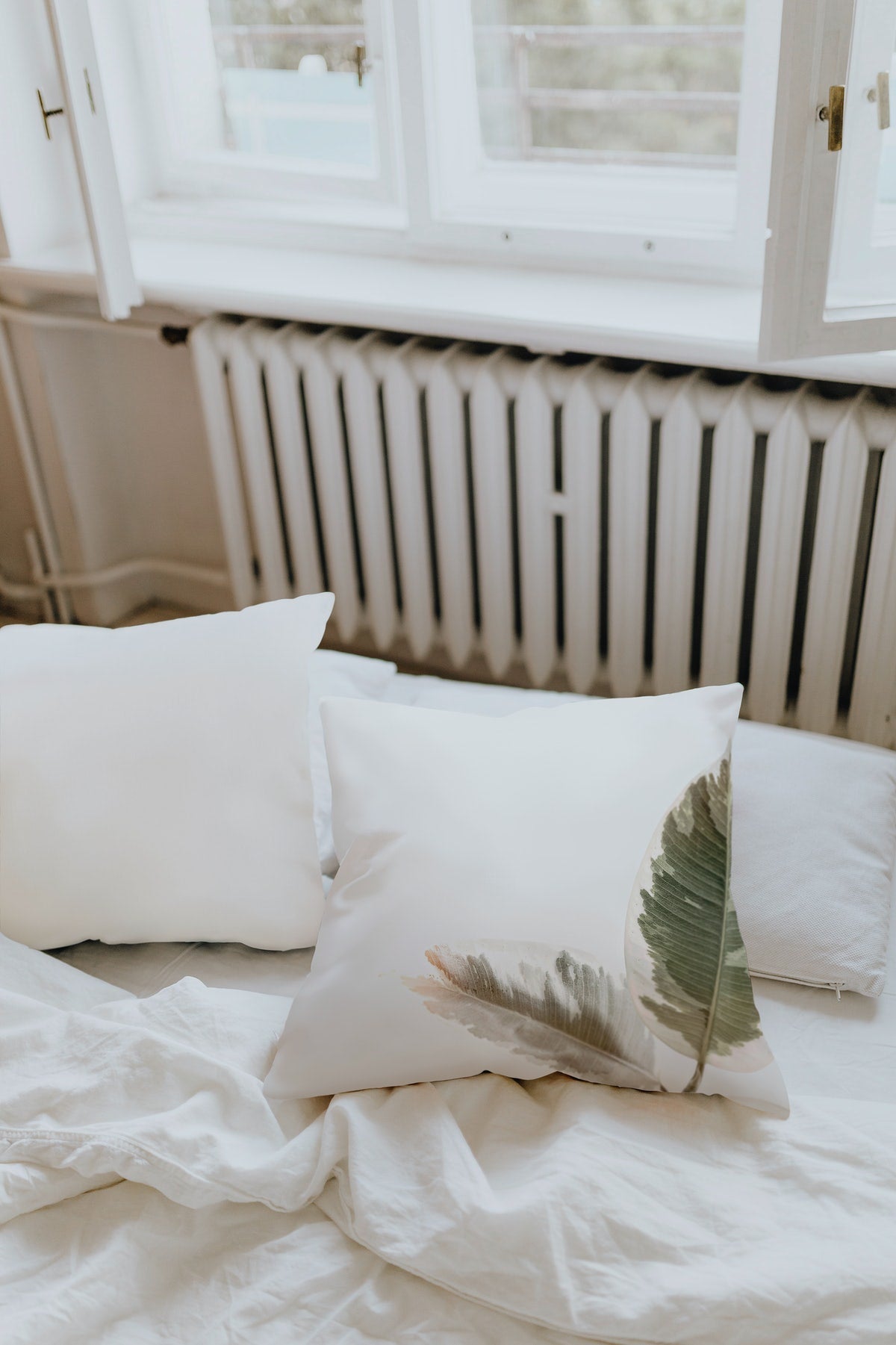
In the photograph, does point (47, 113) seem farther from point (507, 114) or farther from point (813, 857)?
point (813, 857)

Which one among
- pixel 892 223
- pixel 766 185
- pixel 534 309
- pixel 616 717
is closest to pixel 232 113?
pixel 534 309

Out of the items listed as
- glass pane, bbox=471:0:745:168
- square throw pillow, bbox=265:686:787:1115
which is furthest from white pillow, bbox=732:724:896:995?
glass pane, bbox=471:0:745:168

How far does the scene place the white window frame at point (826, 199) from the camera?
1217mm

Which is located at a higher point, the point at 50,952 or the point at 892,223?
the point at 892,223

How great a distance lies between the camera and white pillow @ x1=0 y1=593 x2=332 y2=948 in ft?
3.78

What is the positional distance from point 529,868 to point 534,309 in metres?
0.98

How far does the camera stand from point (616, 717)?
113cm

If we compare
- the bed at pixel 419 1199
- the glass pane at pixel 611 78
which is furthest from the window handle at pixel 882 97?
the bed at pixel 419 1199

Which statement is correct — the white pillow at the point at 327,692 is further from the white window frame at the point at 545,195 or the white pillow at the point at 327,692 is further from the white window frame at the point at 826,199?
the white window frame at the point at 545,195

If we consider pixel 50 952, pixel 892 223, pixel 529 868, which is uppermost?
pixel 892 223

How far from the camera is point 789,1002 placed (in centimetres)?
108

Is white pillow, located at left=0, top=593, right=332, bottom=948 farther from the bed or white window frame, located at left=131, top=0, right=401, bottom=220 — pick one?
white window frame, located at left=131, top=0, right=401, bottom=220

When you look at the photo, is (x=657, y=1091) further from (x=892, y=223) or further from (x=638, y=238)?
(x=638, y=238)

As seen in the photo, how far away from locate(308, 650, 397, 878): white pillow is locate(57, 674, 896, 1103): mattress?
0.12 meters
